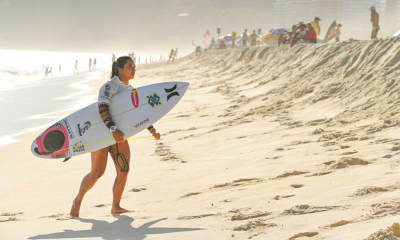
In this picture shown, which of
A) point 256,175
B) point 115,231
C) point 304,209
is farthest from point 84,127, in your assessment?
point 304,209

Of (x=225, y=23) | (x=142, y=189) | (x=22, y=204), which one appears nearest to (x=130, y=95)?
(x=142, y=189)

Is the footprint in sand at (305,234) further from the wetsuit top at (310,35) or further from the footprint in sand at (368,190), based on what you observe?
the wetsuit top at (310,35)

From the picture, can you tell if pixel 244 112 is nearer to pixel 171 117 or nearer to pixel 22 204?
pixel 171 117

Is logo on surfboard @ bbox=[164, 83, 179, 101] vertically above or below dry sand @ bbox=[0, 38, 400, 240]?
above

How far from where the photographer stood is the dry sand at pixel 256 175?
9.30 ft

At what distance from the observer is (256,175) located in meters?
4.15

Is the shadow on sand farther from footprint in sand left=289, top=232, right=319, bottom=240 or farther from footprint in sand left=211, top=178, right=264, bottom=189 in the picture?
footprint in sand left=211, top=178, right=264, bottom=189

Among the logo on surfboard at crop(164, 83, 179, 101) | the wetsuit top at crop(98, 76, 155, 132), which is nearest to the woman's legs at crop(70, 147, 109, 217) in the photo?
the wetsuit top at crop(98, 76, 155, 132)

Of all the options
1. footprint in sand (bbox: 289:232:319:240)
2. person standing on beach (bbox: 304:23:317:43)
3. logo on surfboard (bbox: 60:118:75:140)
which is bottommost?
footprint in sand (bbox: 289:232:319:240)

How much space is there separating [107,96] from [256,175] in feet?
5.60

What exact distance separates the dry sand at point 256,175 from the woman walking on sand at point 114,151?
17 cm

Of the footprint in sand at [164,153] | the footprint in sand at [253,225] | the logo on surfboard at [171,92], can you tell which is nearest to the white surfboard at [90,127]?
the logo on surfboard at [171,92]

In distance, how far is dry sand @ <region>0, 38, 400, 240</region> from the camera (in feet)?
9.30

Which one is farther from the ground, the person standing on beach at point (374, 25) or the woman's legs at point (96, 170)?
the person standing on beach at point (374, 25)
